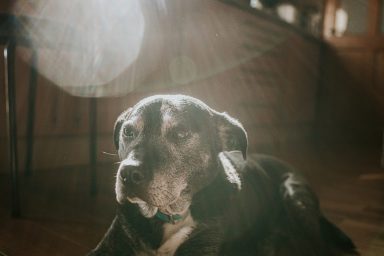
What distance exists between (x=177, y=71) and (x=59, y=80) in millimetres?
554

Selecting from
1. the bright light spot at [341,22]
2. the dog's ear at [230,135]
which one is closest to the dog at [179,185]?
the dog's ear at [230,135]

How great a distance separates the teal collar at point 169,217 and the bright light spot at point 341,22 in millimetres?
4096

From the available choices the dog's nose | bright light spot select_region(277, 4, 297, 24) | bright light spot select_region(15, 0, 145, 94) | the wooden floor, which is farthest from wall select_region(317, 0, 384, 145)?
the dog's nose

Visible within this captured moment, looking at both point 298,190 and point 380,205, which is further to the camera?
point 380,205

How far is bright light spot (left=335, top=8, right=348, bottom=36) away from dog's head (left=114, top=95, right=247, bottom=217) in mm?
3984

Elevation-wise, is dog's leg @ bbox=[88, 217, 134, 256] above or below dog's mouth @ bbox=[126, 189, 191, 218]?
below

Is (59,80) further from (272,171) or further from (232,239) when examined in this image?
(232,239)

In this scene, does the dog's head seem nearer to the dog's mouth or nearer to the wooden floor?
the dog's mouth

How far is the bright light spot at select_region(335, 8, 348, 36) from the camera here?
4305 mm

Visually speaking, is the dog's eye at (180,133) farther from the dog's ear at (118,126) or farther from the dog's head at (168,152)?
the dog's ear at (118,126)

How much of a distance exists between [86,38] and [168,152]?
1035 millimetres

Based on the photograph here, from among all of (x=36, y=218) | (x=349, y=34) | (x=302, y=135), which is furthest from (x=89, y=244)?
(x=349, y=34)

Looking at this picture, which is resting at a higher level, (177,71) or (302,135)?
(177,71)

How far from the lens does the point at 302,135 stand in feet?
12.1
